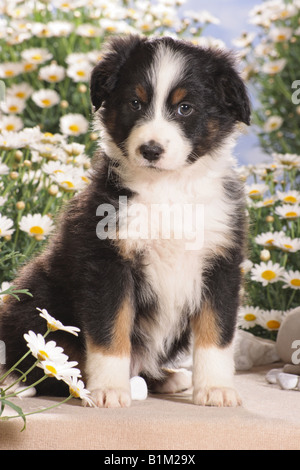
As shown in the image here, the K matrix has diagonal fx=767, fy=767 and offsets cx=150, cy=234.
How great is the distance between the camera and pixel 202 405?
273cm

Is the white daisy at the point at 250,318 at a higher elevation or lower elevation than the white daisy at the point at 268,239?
lower

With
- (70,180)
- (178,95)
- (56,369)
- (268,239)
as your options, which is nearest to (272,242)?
(268,239)

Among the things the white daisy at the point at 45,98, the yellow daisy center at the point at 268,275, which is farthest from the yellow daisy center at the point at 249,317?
the white daisy at the point at 45,98

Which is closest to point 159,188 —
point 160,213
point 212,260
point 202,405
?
point 160,213

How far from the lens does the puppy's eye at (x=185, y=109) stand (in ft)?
8.95

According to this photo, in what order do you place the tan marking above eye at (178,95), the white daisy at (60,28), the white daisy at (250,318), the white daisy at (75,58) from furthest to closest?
the white daisy at (60,28), the white daisy at (75,58), the white daisy at (250,318), the tan marking above eye at (178,95)

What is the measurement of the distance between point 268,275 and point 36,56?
2.50m

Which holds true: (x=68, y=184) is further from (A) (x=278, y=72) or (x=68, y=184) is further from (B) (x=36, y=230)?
(A) (x=278, y=72)

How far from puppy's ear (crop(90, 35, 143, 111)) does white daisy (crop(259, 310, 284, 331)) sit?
1.58m

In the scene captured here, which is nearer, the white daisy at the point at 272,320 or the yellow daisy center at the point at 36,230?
the yellow daisy center at the point at 36,230

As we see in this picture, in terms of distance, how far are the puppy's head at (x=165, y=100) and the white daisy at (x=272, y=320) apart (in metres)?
1.36

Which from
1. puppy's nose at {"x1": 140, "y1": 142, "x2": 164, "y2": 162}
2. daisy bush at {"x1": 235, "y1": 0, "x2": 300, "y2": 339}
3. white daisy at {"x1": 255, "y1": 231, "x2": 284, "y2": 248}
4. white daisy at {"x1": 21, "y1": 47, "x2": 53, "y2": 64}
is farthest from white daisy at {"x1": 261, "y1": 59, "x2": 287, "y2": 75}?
puppy's nose at {"x1": 140, "y1": 142, "x2": 164, "y2": 162}

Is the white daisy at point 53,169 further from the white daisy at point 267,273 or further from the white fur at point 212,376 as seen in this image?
the white fur at point 212,376

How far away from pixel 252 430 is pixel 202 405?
0.37 metres
